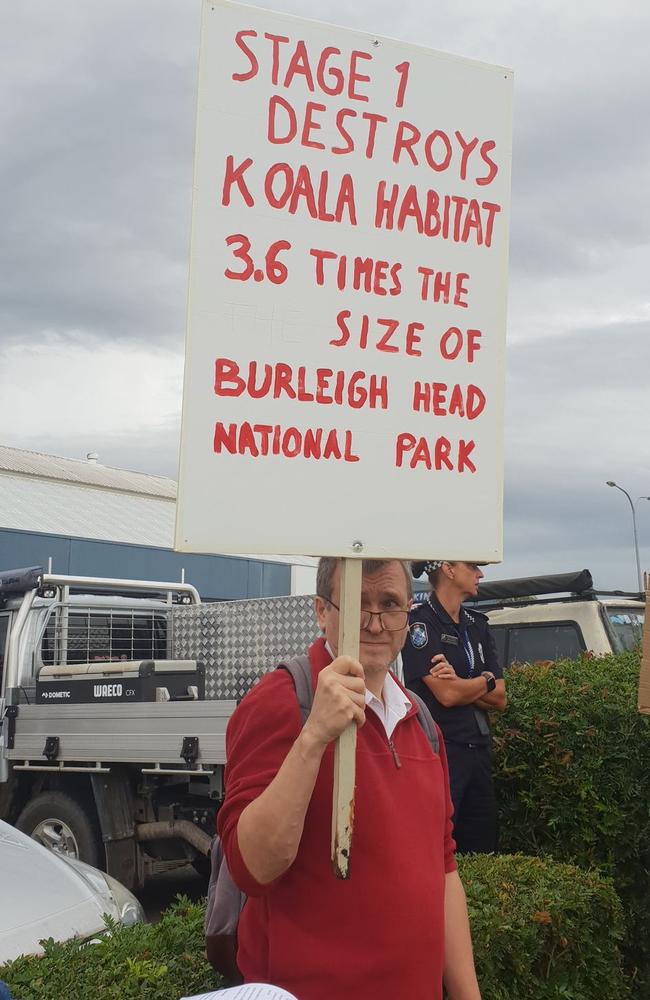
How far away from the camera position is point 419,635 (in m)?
5.33

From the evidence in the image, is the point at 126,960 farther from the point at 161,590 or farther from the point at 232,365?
the point at 161,590

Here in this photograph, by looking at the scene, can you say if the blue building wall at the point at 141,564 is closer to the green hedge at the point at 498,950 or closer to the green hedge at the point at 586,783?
the green hedge at the point at 586,783

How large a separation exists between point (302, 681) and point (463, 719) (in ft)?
9.35

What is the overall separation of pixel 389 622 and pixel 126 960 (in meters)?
1.05

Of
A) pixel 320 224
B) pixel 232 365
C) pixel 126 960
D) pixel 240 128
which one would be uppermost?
pixel 240 128

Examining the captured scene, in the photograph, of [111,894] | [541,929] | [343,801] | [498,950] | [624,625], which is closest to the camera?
[343,801]

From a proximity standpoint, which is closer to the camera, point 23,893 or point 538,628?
point 23,893

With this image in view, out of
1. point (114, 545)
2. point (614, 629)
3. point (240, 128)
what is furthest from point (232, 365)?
point (114, 545)

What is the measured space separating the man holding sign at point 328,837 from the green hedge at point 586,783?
2.39m

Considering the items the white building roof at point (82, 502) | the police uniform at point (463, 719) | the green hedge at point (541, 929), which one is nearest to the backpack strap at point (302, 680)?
the green hedge at point (541, 929)

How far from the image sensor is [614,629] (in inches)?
350

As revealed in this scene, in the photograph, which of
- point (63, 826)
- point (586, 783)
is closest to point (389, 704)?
point (586, 783)

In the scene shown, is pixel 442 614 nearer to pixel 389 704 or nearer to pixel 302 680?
pixel 389 704

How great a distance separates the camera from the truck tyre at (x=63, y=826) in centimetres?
752
